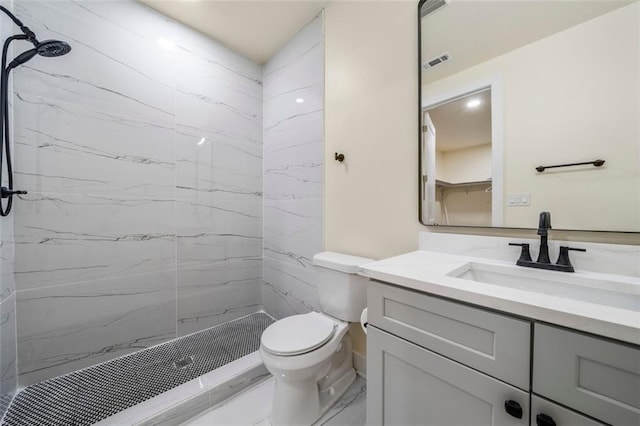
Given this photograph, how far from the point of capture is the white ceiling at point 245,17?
166 centimetres

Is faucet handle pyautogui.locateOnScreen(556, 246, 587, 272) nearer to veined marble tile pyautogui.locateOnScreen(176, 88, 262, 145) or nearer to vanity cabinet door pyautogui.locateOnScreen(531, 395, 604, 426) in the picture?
vanity cabinet door pyautogui.locateOnScreen(531, 395, 604, 426)

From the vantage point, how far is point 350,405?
52.4 inches

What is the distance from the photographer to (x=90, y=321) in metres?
1.50

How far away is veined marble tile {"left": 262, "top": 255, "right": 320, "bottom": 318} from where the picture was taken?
1832mm

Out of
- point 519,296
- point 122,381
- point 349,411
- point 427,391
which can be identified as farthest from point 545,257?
point 122,381

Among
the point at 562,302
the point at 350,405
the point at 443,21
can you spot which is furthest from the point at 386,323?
the point at 443,21

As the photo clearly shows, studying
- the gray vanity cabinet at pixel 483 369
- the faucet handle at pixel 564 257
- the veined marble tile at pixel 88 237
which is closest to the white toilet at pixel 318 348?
the gray vanity cabinet at pixel 483 369

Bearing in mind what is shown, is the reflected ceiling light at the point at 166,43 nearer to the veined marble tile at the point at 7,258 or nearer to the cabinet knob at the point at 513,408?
the veined marble tile at the point at 7,258

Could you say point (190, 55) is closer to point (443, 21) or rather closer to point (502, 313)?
point (443, 21)

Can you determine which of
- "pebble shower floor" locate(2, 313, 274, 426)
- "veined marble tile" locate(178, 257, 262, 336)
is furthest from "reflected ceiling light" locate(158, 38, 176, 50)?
"pebble shower floor" locate(2, 313, 274, 426)

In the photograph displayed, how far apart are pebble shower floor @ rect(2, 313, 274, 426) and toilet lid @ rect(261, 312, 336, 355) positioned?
1.81 ft

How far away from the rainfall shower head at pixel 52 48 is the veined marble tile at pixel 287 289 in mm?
1721

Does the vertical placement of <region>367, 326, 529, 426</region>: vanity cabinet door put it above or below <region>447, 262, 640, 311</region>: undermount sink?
below

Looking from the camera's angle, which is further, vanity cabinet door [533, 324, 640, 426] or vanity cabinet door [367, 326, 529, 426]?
vanity cabinet door [367, 326, 529, 426]
